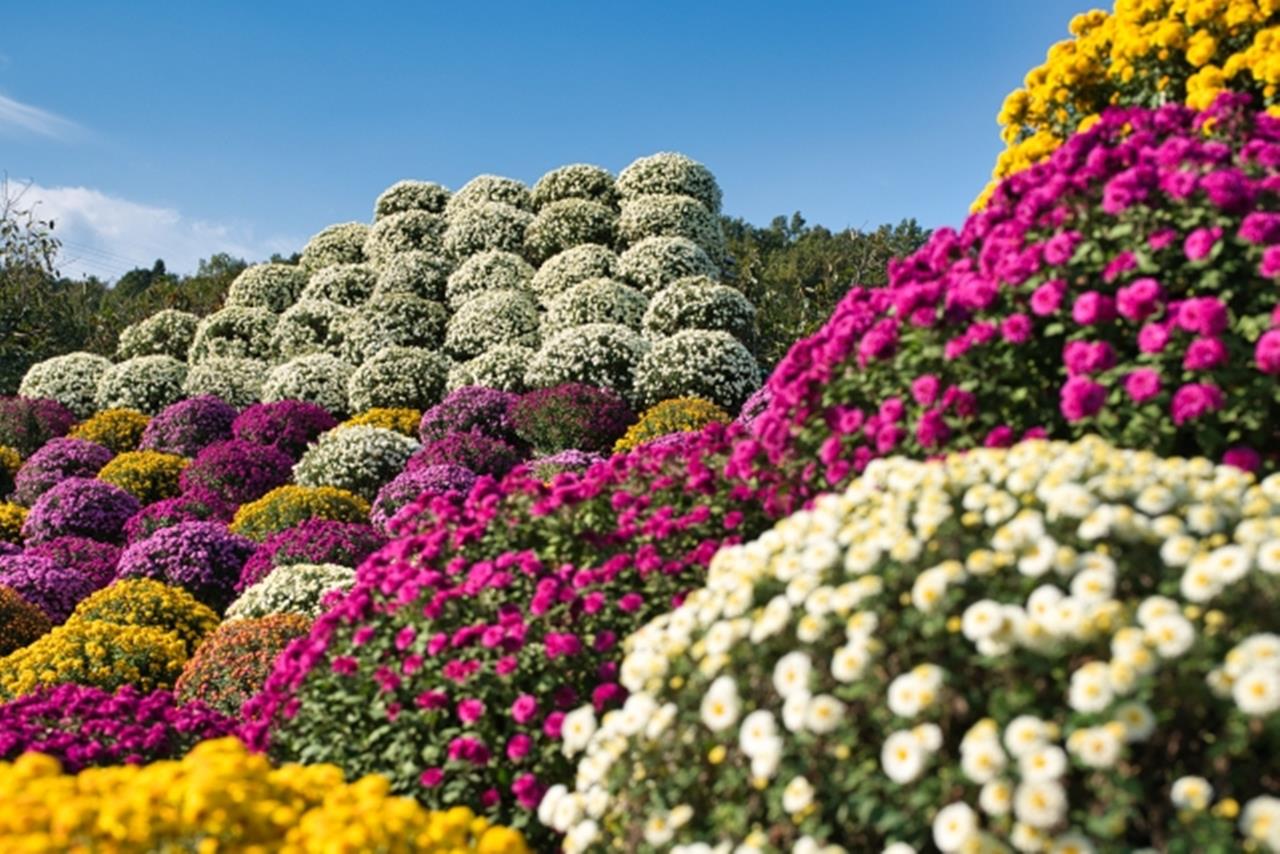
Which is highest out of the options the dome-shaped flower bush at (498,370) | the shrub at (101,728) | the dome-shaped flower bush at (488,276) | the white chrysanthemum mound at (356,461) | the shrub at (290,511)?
the dome-shaped flower bush at (488,276)

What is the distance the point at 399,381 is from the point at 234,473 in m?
4.53

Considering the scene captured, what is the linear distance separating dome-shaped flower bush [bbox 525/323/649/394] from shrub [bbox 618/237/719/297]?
12.0 ft

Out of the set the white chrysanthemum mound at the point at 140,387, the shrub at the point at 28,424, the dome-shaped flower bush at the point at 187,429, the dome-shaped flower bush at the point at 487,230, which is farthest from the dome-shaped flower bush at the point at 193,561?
the dome-shaped flower bush at the point at 487,230

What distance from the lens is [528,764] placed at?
468 cm

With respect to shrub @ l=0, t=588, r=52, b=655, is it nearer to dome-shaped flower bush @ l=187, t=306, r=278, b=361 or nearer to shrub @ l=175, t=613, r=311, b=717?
shrub @ l=175, t=613, r=311, b=717

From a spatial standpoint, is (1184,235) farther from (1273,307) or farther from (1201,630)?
(1201,630)

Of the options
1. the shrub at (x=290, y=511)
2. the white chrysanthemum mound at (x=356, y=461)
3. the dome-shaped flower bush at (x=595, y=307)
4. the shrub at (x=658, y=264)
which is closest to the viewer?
the shrub at (x=290, y=511)

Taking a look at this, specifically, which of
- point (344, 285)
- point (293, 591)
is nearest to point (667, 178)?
point (344, 285)

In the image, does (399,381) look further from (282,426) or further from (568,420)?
(568,420)

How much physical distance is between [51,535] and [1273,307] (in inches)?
518

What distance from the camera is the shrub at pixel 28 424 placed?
19641 mm

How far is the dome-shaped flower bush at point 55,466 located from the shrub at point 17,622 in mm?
6569

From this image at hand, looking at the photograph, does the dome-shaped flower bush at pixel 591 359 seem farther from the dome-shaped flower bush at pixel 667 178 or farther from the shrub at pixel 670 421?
the dome-shaped flower bush at pixel 667 178

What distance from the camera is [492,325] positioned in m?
20.8
